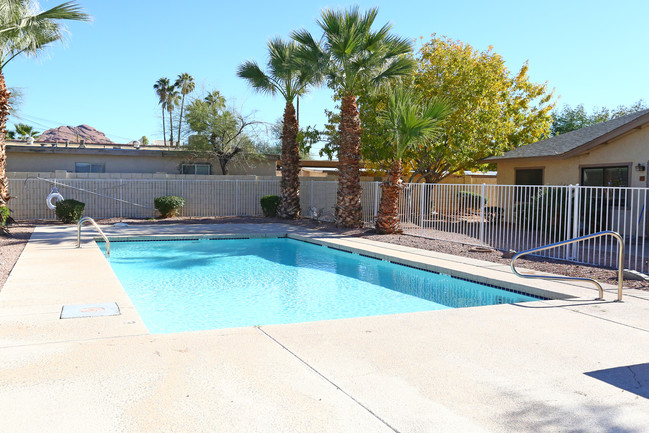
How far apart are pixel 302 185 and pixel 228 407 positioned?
70.2ft

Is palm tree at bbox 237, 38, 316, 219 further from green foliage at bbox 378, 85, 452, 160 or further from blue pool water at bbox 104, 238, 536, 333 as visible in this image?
blue pool water at bbox 104, 238, 536, 333

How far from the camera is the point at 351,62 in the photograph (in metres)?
18.1

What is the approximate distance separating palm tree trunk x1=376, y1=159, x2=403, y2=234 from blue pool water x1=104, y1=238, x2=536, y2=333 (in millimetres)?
2723

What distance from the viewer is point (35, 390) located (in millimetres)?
4180

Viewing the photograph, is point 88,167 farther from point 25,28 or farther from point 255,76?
point 25,28

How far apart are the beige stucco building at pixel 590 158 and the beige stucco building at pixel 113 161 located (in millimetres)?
12831

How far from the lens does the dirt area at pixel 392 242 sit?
33.0ft

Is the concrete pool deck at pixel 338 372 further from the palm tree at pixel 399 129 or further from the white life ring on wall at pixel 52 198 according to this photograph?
the white life ring on wall at pixel 52 198

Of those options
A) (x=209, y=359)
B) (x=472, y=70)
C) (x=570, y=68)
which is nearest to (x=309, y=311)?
(x=209, y=359)

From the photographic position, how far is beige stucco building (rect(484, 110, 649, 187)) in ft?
52.0

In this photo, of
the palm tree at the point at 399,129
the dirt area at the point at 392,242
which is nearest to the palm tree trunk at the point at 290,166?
the dirt area at the point at 392,242

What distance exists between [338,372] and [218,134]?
22998 millimetres

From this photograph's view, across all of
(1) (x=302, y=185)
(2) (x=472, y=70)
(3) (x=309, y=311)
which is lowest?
(3) (x=309, y=311)

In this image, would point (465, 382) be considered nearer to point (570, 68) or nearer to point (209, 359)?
point (209, 359)
